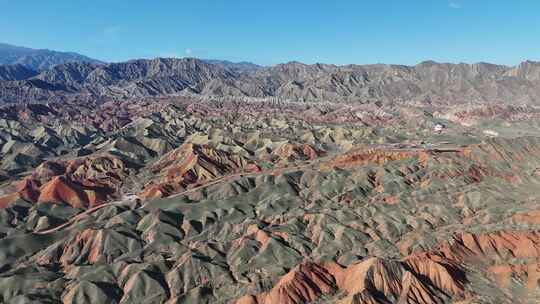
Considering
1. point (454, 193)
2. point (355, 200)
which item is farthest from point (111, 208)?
point (454, 193)

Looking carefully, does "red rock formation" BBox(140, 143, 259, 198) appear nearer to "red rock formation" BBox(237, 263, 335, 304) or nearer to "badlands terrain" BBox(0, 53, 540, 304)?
"badlands terrain" BBox(0, 53, 540, 304)

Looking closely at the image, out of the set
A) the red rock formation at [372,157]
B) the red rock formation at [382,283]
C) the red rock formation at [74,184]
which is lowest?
the red rock formation at [74,184]

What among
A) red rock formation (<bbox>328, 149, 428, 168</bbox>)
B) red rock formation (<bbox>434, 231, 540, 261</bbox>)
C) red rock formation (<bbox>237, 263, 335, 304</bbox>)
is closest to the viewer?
red rock formation (<bbox>237, 263, 335, 304</bbox>)

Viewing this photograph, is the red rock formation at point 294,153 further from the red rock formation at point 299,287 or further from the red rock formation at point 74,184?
the red rock formation at point 299,287

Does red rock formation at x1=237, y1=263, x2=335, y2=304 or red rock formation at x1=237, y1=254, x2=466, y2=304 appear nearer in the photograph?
red rock formation at x1=237, y1=254, x2=466, y2=304

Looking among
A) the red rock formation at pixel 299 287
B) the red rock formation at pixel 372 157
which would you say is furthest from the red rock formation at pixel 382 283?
the red rock formation at pixel 372 157

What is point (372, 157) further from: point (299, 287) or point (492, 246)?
point (299, 287)

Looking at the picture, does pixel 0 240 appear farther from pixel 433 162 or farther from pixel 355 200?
pixel 433 162

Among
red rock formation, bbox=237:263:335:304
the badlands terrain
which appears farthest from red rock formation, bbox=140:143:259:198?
red rock formation, bbox=237:263:335:304

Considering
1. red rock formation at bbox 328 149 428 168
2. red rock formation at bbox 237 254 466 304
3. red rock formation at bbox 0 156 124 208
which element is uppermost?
red rock formation at bbox 328 149 428 168

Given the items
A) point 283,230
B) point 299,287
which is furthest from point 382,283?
point 283,230

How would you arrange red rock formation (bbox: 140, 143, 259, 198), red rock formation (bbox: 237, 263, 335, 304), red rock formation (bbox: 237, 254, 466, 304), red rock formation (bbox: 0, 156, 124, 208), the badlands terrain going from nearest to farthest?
red rock formation (bbox: 237, 254, 466, 304) → red rock formation (bbox: 237, 263, 335, 304) → the badlands terrain → red rock formation (bbox: 0, 156, 124, 208) → red rock formation (bbox: 140, 143, 259, 198)

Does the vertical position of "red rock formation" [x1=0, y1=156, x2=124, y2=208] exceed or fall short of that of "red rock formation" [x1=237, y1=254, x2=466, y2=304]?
it falls short
